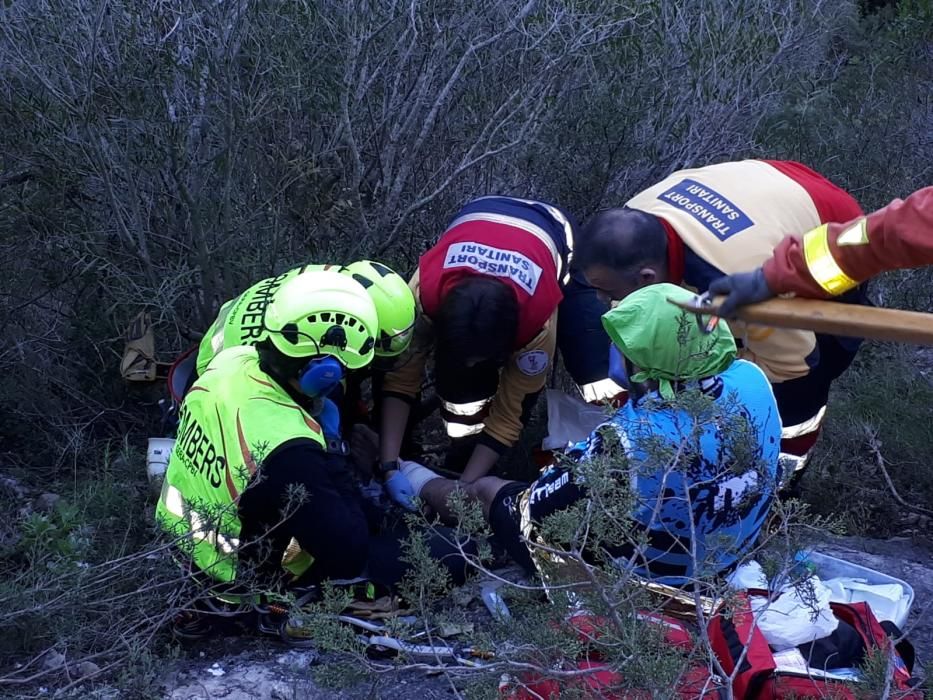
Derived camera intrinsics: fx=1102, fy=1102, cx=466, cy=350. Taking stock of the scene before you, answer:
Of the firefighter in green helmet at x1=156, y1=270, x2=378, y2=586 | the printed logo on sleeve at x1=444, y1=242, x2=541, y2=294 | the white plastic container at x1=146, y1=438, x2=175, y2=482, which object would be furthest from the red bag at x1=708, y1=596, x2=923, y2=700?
the white plastic container at x1=146, y1=438, x2=175, y2=482

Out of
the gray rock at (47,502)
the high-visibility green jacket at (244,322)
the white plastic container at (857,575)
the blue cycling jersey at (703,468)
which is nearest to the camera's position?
the blue cycling jersey at (703,468)

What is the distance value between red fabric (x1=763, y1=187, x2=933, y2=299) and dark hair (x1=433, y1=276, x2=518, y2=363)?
49.2 inches

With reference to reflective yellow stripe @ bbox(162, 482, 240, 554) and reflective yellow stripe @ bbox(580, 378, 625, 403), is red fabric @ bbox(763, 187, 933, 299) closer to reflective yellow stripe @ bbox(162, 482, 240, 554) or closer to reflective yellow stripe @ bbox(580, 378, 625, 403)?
reflective yellow stripe @ bbox(580, 378, 625, 403)

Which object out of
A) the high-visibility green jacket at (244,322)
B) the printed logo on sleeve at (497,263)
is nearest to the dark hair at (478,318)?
the printed logo on sleeve at (497,263)

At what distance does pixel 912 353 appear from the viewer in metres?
6.46

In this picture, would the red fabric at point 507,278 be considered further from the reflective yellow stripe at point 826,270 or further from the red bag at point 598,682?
→ the red bag at point 598,682

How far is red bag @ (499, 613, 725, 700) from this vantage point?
2.37 meters

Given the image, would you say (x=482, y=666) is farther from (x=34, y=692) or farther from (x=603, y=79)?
(x=603, y=79)

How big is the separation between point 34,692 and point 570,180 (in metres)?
3.42

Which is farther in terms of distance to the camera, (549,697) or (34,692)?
(34,692)

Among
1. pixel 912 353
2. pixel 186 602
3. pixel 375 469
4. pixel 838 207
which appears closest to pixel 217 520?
pixel 186 602

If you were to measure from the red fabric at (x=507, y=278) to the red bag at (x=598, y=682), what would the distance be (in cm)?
160

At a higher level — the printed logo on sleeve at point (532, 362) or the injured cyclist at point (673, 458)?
the injured cyclist at point (673, 458)

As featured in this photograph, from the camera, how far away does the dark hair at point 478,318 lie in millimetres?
3855
